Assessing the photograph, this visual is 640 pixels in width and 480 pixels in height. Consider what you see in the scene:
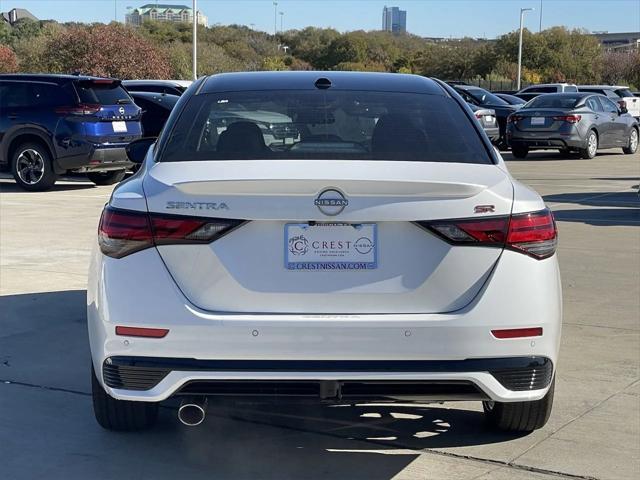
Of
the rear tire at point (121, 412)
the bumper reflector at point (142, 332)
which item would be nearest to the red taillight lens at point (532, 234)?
the bumper reflector at point (142, 332)

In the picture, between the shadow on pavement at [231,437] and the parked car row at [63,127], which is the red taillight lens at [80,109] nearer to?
the parked car row at [63,127]

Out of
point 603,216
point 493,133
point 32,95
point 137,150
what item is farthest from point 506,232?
point 493,133

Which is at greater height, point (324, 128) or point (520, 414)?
point (324, 128)

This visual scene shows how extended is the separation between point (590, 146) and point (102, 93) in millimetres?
12403

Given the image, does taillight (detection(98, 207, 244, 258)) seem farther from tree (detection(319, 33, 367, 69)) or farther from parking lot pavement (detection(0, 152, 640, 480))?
tree (detection(319, 33, 367, 69))

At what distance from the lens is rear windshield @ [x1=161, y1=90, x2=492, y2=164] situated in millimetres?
4551

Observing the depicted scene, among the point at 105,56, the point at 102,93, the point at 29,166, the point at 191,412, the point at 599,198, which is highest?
the point at 105,56

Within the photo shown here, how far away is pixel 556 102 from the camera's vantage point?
23.9 m

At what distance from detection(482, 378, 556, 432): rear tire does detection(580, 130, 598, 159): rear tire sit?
1981 centimetres

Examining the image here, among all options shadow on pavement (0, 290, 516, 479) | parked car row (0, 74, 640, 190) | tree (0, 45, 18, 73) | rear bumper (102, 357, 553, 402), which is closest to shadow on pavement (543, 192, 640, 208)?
parked car row (0, 74, 640, 190)

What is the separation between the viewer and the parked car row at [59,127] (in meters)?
15.6

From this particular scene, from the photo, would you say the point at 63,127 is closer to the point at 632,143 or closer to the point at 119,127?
the point at 119,127

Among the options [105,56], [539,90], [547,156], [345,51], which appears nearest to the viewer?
[547,156]

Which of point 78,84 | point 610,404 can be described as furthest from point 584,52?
point 610,404
